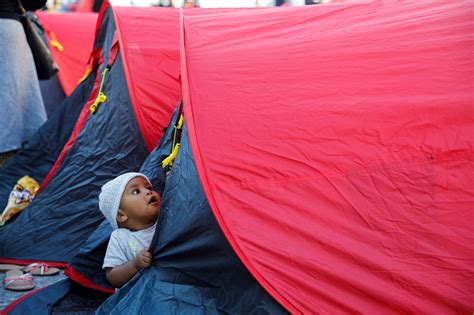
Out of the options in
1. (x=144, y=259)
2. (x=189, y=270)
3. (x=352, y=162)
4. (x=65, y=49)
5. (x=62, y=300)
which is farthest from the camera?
(x=65, y=49)

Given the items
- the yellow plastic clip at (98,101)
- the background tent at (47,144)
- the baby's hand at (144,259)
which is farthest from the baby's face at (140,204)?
the background tent at (47,144)

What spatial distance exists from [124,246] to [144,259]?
0.83 feet

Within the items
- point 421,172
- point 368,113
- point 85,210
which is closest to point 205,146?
point 368,113

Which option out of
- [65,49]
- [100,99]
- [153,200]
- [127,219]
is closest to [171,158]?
[153,200]

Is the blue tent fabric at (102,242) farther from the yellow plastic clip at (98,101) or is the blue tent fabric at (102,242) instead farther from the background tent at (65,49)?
the background tent at (65,49)

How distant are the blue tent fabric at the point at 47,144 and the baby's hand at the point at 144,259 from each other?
1772 millimetres

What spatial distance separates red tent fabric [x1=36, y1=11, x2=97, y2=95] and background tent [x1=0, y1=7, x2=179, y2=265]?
188cm

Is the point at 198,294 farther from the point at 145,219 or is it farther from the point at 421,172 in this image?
the point at 421,172

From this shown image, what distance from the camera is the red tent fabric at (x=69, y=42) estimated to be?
5.23m

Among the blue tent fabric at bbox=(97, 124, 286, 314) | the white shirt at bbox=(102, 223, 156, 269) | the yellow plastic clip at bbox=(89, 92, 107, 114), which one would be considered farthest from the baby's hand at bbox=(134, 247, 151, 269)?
the yellow plastic clip at bbox=(89, 92, 107, 114)

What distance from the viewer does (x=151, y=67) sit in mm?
3270

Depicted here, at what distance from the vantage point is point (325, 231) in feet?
6.60

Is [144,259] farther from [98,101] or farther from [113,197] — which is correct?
[98,101]

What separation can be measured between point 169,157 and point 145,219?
259 millimetres
